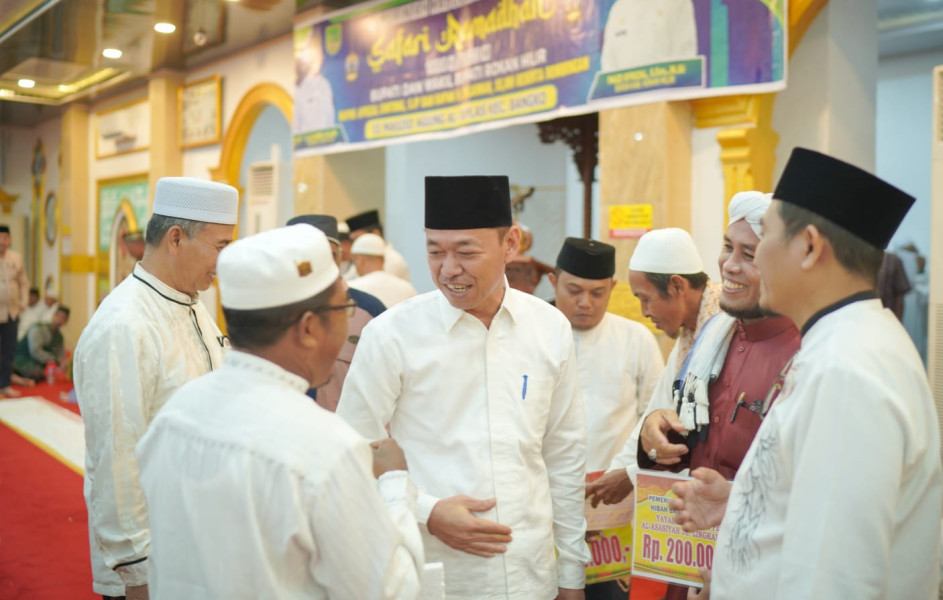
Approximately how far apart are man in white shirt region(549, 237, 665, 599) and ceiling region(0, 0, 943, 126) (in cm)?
539

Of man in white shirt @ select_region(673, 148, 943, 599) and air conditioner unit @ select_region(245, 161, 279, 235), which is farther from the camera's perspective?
air conditioner unit @ select_region(245, 161, 279, 235)

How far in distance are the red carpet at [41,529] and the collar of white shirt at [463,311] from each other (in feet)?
9.24

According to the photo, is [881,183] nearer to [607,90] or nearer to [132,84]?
[607,90]

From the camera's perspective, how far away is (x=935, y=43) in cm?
904

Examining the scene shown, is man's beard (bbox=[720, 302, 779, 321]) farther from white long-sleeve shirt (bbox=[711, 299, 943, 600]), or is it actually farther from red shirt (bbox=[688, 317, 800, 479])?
white long-sleeve shirt (bbox=[711, 299, 943, 600])

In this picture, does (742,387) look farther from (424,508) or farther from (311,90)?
(311,90)

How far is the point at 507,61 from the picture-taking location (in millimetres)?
5863

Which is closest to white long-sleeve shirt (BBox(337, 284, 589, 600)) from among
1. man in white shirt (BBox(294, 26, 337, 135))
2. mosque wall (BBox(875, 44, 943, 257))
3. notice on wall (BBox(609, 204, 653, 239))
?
notice on wall (BBox(609, 204, 653, 239))

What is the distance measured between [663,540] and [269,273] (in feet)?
3.88

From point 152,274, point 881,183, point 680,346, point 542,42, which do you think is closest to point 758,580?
point 881,183

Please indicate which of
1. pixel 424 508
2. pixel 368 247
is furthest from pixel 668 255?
pixel 368 247

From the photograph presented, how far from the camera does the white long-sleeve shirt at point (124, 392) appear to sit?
2043 mm

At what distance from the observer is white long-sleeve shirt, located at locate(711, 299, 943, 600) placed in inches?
49.1

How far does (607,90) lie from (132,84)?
28.2 ft
